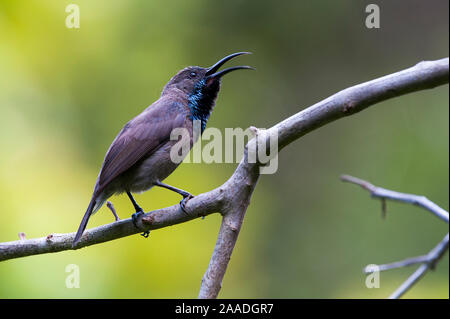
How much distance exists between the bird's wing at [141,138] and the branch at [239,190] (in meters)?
0.61

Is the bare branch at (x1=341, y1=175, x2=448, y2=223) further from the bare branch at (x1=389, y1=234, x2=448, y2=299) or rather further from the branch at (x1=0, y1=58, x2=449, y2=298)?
the branch at (x1=0, y1=58, x2=449, y2=298)

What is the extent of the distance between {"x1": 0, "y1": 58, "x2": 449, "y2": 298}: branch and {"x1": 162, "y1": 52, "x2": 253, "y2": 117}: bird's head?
152 centimetres

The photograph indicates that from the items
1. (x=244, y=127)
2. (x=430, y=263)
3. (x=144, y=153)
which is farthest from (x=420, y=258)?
(x=244, y=127)

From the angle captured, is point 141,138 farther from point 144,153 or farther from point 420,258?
point 420,258

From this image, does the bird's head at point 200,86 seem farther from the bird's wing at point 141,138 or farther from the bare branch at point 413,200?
the bare branch at point 413,200

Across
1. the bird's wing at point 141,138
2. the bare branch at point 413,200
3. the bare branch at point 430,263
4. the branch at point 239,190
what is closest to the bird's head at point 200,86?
the bird's wing at point 141,138

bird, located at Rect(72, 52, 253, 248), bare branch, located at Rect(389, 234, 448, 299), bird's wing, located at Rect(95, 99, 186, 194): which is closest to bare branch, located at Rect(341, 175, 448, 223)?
bare branch, located at Rect(389, 234, 448, 299)

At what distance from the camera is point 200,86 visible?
15.5 ft

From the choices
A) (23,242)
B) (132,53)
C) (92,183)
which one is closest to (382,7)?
(132,53)

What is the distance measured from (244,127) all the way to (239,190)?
15.4 ft

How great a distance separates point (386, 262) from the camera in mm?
6621

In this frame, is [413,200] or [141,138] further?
[141,138]

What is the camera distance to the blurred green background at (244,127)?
548cm
